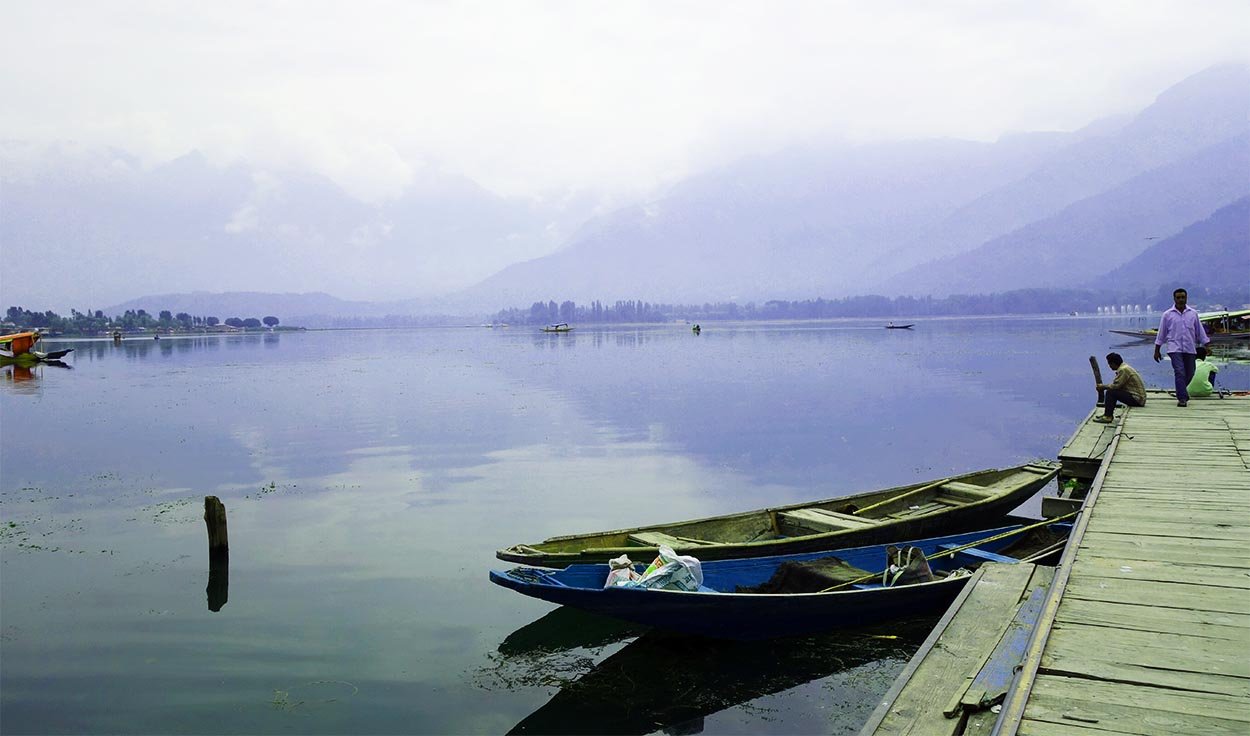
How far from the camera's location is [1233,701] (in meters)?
5.30

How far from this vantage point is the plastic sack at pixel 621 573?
9883 mm

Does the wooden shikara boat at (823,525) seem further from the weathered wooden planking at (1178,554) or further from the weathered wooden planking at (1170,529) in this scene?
the weathered wooden planking at (1178,554)

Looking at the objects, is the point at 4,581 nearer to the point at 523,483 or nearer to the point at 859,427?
the point at 523,483

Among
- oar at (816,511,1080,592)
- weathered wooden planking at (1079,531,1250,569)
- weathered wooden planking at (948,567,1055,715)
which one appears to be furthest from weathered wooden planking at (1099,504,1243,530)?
weathered wooden planking at (948,567,1055,715)

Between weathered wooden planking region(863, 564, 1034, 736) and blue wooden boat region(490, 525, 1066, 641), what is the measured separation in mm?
1172

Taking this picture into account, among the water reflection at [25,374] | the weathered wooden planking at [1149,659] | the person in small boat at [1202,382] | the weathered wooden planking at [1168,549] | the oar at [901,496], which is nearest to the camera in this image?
the weathered wooden planking at [1149,659]

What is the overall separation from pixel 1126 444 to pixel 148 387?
164ft

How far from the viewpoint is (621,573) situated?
9945mm

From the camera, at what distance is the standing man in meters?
16.8

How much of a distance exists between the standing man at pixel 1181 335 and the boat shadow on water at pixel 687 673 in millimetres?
9689

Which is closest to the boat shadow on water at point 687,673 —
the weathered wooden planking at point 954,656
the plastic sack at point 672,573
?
the plastic sack at point 672,573

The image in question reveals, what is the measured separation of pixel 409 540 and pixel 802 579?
8166mm

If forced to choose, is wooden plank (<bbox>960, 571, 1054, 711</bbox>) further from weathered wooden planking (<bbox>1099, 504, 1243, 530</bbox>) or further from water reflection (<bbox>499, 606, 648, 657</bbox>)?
water reflection (<bbox>499, 606, 648, 657</bbox>)

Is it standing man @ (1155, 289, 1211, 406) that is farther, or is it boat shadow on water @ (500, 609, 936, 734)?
standing man @ (1155, 289, 1211, 406)
